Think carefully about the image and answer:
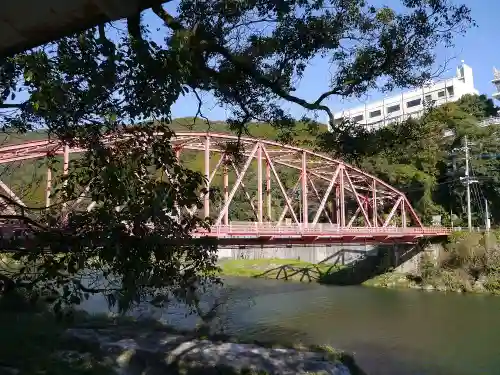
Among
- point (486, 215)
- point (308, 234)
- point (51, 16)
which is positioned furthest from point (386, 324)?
point (51, 16)

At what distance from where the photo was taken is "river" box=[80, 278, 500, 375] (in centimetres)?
1175

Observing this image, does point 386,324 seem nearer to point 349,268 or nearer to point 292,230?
point 292,230

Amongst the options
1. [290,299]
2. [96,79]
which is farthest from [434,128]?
[290,299]

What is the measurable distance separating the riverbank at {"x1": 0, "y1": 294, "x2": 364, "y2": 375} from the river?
7.27 feet

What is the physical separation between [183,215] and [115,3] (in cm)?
215

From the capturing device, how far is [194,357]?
30.4ft

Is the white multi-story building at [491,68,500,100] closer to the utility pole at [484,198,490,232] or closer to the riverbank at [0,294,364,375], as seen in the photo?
the utility pole at [484,198,490,232]

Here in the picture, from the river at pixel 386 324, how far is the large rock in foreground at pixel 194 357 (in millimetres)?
2158

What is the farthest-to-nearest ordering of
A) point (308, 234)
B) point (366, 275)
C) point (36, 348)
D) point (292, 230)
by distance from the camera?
1. point (366, 275)
2. point (308, 234)
3. point (292, 230)
4. point (36, 348)

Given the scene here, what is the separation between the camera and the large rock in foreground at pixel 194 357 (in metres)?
8.66

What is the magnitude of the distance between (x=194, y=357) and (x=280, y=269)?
24.3 m

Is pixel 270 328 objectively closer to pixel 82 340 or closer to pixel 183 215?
pixel 82 340

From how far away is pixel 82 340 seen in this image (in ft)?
32.7

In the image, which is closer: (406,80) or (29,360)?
(406,80)
